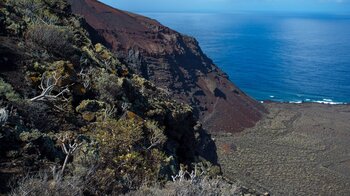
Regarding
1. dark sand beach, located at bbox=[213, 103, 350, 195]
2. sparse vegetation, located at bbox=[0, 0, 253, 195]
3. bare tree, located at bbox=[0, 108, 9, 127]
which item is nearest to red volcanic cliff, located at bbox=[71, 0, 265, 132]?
dark sand beach, located at bbox=[213, 103, 350, 195]

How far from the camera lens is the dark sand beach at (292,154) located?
27663mm

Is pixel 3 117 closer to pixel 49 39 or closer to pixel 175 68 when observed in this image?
pixel 49 39

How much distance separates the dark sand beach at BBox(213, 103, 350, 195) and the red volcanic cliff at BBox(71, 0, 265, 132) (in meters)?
2.52

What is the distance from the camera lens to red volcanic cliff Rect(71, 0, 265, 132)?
4144 cm

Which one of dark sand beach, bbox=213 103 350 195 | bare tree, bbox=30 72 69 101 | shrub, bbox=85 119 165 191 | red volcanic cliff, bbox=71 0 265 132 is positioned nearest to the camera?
shrub, bbox=85 119 165 191

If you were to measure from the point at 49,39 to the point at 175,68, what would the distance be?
35.0 metres

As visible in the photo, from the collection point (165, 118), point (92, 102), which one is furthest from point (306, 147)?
point (92, 102)

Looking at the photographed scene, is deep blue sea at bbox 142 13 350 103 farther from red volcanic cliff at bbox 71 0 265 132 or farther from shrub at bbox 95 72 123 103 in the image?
shrub at bbox 95 72 123 103

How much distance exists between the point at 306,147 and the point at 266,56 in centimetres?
5926

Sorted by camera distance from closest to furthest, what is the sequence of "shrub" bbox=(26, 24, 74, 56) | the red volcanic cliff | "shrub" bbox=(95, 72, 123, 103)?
"shrub" bbox=(95, 72, 123, 103), "shrub" bbox=(26, 24, 74, 56), the red volcanic cliff

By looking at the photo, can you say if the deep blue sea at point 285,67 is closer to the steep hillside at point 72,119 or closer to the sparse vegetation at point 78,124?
the sparse vegetation at point 78,124

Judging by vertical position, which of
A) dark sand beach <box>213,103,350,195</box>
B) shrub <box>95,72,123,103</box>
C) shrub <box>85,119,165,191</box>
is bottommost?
dark sand beach <box>213,103,350,195</box>

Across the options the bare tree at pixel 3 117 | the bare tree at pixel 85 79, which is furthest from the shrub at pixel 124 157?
the bare tree at pixel 85 79

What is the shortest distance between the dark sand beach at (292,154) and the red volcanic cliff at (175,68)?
252cm
